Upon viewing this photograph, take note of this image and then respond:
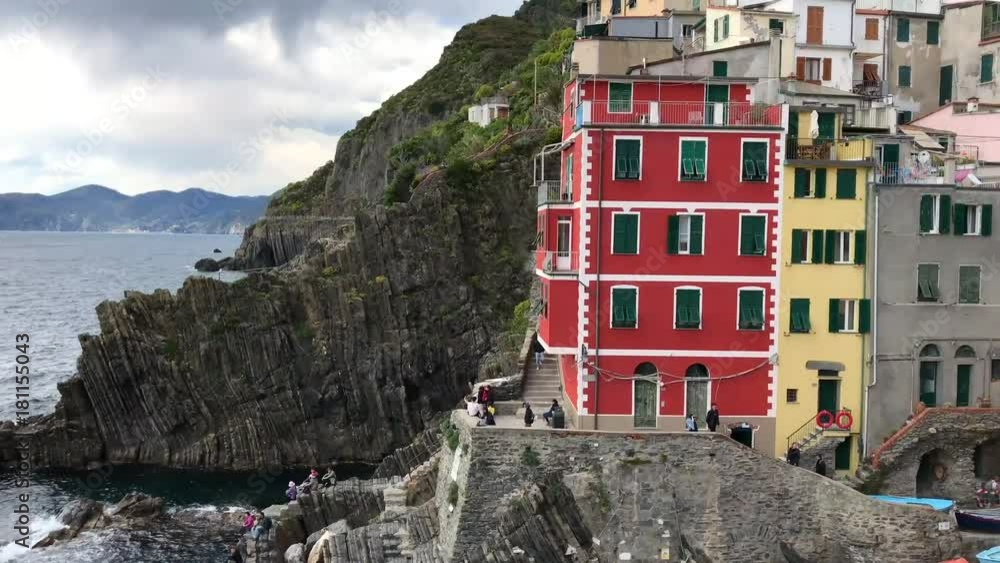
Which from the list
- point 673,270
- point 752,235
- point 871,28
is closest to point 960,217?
point 752,235

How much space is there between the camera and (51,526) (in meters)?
50.1

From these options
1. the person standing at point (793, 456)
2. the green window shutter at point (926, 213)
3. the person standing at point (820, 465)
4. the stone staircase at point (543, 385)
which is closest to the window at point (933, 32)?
the green window shutter at point (926, 213)

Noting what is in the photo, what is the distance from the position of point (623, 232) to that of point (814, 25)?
2210 cm

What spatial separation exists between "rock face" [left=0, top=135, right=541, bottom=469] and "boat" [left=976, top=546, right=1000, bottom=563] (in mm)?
41612

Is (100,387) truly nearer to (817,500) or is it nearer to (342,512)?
(342,512)

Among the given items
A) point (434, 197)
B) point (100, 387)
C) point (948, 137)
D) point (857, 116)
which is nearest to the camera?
point (857, 116)

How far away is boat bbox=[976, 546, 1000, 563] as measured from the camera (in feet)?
99.7

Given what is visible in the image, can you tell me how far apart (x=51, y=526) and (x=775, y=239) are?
3899 cm

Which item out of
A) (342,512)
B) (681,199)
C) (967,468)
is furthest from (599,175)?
(342,512)

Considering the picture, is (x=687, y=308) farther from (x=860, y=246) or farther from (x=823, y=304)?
(x=860, y=246)

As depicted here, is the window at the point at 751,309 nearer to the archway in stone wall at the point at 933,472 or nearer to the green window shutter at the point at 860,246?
the green window shutter at the point at 860,246

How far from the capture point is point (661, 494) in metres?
33.5

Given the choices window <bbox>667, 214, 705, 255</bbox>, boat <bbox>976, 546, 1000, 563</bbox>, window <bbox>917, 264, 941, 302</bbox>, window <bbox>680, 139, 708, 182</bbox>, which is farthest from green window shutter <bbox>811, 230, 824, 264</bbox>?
boat <bbox>976, 546, 1000, 563</bbox>

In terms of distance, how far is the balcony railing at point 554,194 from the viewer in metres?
39.0
